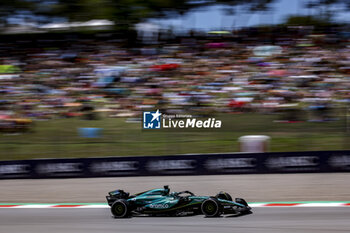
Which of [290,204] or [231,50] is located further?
[231,50]

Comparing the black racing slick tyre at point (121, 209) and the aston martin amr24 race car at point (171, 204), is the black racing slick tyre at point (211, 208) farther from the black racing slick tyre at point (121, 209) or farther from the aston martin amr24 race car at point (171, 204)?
the black racing slick tyre at point (121, 209)

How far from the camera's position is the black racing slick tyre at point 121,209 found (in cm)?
769

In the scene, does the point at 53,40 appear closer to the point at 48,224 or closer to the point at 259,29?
the point at 259,29

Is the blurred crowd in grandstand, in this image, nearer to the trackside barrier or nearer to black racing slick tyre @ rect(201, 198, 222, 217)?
the trackside barrier

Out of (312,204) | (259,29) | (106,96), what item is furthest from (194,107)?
(259,29)

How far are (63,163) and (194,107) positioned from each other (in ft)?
11.6

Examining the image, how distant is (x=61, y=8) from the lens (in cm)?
1875

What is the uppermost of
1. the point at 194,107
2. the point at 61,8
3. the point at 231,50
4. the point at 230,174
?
the point at 61,8

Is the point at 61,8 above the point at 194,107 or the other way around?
above

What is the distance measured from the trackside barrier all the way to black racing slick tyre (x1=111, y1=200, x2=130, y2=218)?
12.2ft

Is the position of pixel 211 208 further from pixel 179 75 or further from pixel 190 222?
pixel 179 75

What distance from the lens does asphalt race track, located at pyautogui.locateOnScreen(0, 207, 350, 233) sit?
711 cm

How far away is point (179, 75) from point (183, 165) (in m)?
3.92

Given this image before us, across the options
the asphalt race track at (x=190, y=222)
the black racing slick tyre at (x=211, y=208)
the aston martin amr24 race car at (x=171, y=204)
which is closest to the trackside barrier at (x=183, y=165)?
the asphalt race track at (x=190, y=222)
